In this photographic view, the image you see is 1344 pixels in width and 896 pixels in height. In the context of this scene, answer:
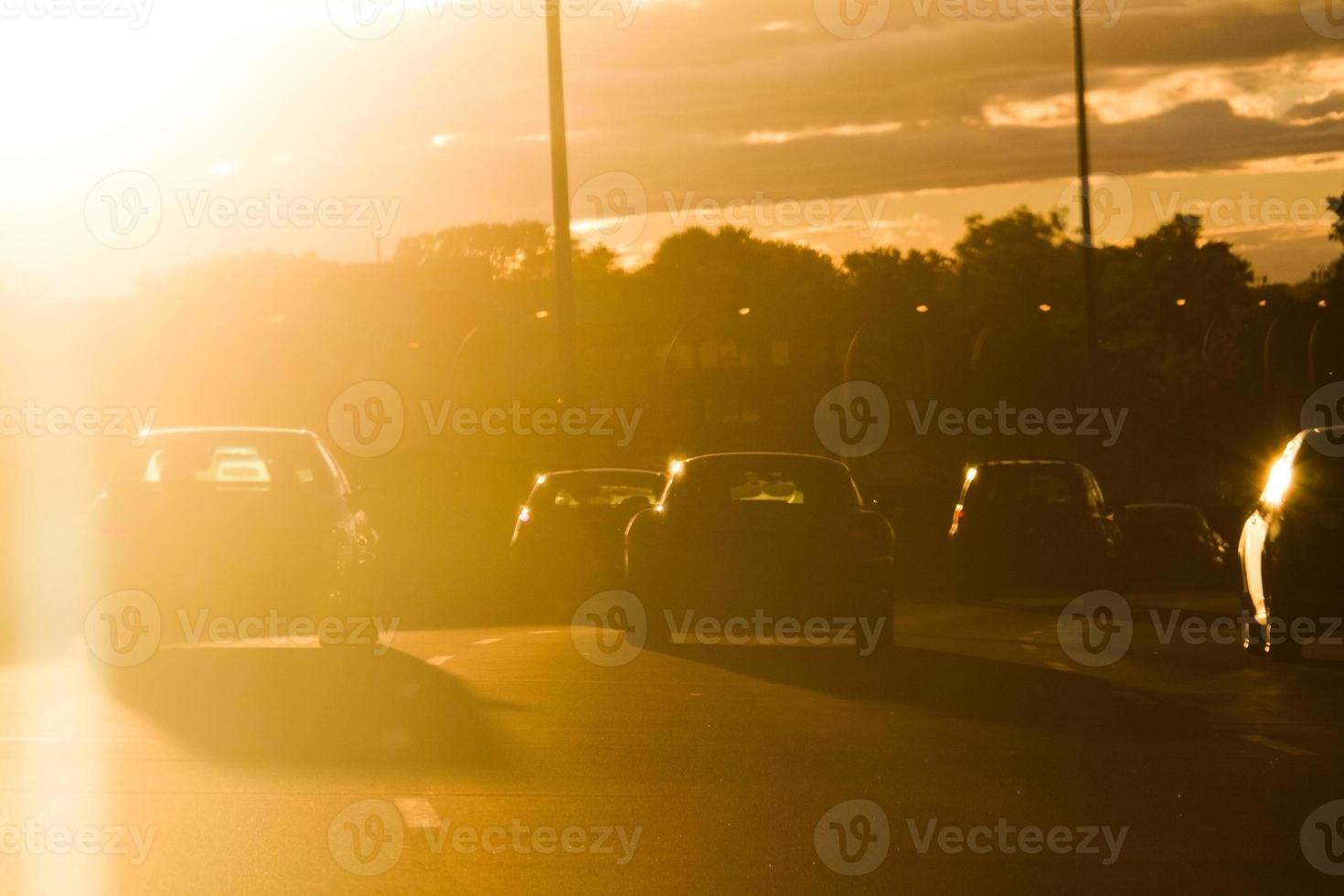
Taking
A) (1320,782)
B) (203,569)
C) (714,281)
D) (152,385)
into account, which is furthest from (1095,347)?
(714,281)

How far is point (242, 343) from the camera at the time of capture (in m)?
100

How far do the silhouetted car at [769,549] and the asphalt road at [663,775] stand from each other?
663 millimetres

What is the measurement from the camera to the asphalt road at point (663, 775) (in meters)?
7.44

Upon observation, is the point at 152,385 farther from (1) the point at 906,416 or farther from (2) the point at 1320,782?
(2) the point at 1320,782
